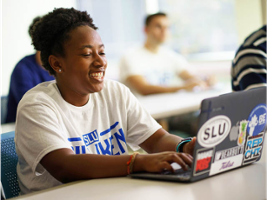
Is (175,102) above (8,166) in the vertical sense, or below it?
below

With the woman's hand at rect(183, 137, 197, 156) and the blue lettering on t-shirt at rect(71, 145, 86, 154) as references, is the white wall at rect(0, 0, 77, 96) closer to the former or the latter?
the blue lettering on t-shirt at rect(71, 145, 86, 154)

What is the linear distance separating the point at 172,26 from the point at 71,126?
5192mm

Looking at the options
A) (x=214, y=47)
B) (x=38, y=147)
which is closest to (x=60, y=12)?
(x=38, y=147)

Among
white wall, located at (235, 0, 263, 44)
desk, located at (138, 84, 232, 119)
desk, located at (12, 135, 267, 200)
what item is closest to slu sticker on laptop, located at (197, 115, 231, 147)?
desk, located at (12, 135, 267, 200)

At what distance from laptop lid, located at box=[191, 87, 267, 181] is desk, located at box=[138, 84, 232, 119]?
63.1 inches

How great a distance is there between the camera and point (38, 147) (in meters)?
1.15

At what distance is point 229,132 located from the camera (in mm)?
955

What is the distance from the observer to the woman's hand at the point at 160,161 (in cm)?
101

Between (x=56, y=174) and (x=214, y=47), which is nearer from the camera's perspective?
(x=56, y=174)

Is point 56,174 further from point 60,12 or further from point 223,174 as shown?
point 60,12

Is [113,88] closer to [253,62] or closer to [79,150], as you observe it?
[79,150]

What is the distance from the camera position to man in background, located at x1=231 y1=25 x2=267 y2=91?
189 centimetres

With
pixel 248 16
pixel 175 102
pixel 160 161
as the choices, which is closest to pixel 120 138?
pixel 160 161

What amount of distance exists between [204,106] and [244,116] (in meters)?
0.17
